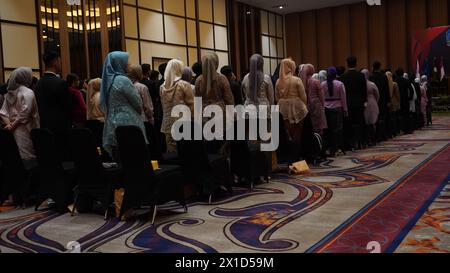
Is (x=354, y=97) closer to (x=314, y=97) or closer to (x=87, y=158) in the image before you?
(x=314, y=97)

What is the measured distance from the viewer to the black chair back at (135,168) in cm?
364

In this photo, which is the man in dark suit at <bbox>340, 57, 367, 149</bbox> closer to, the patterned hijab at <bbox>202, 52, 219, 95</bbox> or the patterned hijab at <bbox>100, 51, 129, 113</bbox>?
the patterned hijab at <bbox>202, 52, 219, 95</bbox>

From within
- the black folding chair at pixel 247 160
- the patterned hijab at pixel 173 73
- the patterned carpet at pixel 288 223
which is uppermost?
the patterned hijab at pixel 173 73

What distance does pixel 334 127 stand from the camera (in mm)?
7039

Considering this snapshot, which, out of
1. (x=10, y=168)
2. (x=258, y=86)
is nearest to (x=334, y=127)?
(x=258, y=86)

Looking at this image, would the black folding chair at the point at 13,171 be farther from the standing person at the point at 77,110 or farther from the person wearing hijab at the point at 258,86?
the person wearing hijab at the point at 258,86

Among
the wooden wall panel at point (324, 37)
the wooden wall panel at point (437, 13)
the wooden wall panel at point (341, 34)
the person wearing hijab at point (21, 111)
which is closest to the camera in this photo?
the person wearing hijab at point (21, 111)

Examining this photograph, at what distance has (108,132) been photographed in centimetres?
406

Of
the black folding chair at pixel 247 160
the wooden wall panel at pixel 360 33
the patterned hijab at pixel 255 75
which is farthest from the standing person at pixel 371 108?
the wooden wall panel at pixel 360 33

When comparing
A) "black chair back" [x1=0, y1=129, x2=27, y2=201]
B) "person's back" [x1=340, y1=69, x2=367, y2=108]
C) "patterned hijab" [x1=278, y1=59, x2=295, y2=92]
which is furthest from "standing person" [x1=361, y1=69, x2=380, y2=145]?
"black chair back" [x1=0, y1=129, x2=27, y2=201]

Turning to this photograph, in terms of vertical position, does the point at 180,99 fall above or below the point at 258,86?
below

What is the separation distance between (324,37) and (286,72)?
13155 millimetres

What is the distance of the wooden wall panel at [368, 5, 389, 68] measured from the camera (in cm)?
1712

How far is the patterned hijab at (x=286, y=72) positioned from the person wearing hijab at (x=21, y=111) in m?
2.85
